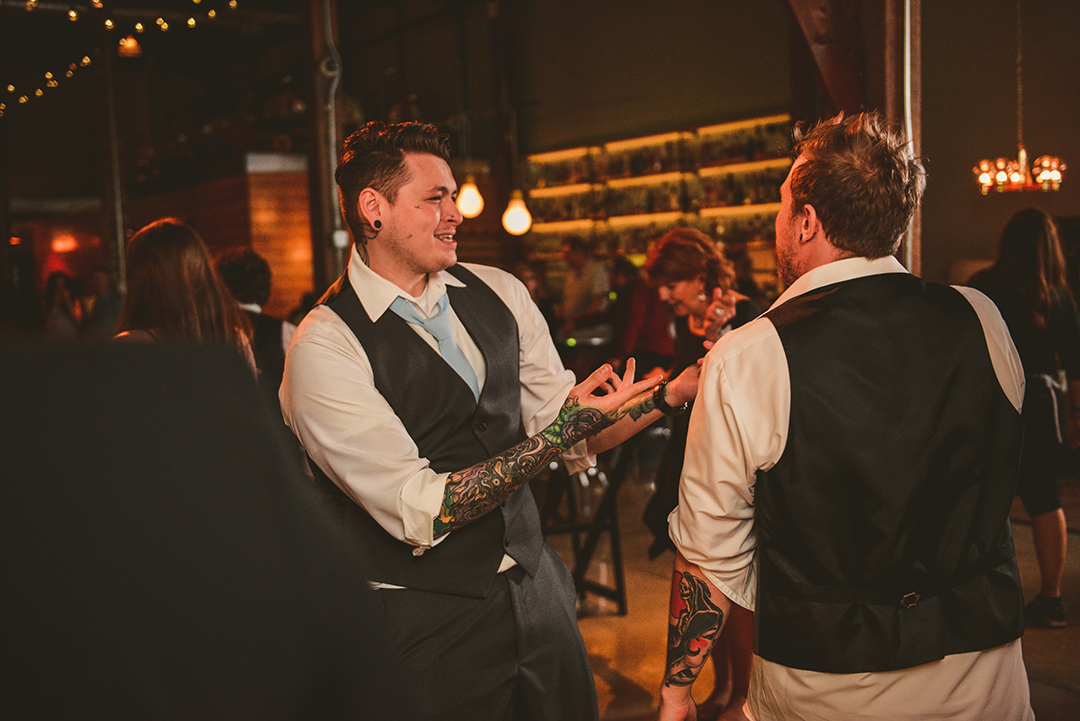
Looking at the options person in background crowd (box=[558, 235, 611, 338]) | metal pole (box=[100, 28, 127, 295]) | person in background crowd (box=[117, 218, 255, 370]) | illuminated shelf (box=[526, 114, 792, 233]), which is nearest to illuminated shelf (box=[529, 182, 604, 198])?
illuminated shelf (box=[526, 114, 792, 233])

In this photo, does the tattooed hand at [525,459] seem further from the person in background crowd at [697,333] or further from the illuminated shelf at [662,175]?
the illuminated shelf at [662,175]

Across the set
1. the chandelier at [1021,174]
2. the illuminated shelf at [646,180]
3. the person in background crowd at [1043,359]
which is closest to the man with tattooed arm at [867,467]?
the person in background crowd at [1043,359]

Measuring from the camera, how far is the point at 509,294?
6.03ft

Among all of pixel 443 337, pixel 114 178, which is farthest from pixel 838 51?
pixel 114 178

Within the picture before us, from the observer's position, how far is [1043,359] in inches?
143

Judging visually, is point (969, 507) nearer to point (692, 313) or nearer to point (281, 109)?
point (692, 313)

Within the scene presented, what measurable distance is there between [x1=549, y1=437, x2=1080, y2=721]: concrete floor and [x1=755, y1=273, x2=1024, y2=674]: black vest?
2.04 meters

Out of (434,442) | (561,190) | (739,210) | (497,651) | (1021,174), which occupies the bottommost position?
(497,651)

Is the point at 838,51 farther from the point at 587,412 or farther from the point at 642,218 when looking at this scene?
the point at 642,218

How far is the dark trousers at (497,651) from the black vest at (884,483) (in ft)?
1.67

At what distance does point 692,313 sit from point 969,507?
206 centimetres

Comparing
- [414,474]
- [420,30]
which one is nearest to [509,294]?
[414,474]

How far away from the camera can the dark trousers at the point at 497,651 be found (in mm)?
1569

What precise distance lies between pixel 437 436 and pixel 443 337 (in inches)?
7.7
